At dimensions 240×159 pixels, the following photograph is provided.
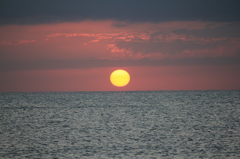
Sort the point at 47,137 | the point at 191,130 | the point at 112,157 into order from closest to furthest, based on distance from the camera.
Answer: the point at 112,157, the point at 47,137, the point at 191,130

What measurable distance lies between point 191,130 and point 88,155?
2258 cm

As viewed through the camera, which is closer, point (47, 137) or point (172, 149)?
point (172, 149)

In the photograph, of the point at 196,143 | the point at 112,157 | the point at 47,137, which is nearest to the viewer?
the point at 112,157

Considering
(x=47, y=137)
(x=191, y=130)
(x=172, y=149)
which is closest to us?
(x=172, y=149)

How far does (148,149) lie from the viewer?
1446 inches

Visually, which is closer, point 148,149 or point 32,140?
point 148,149

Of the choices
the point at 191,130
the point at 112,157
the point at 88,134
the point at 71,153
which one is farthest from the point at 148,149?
the point at 191,130

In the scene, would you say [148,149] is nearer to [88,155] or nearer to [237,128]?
[88,155]

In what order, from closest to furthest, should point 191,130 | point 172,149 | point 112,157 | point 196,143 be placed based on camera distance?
point 112,157 < point 172,149 < point 196,143 < point 191,130

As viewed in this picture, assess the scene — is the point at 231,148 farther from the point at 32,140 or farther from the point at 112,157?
the point at 32,140

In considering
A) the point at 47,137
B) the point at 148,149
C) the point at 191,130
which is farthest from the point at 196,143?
the point at 47,137

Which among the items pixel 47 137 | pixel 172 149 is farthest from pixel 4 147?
pixel 172 149

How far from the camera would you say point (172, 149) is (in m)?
36.7

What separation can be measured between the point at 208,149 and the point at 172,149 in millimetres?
3880
